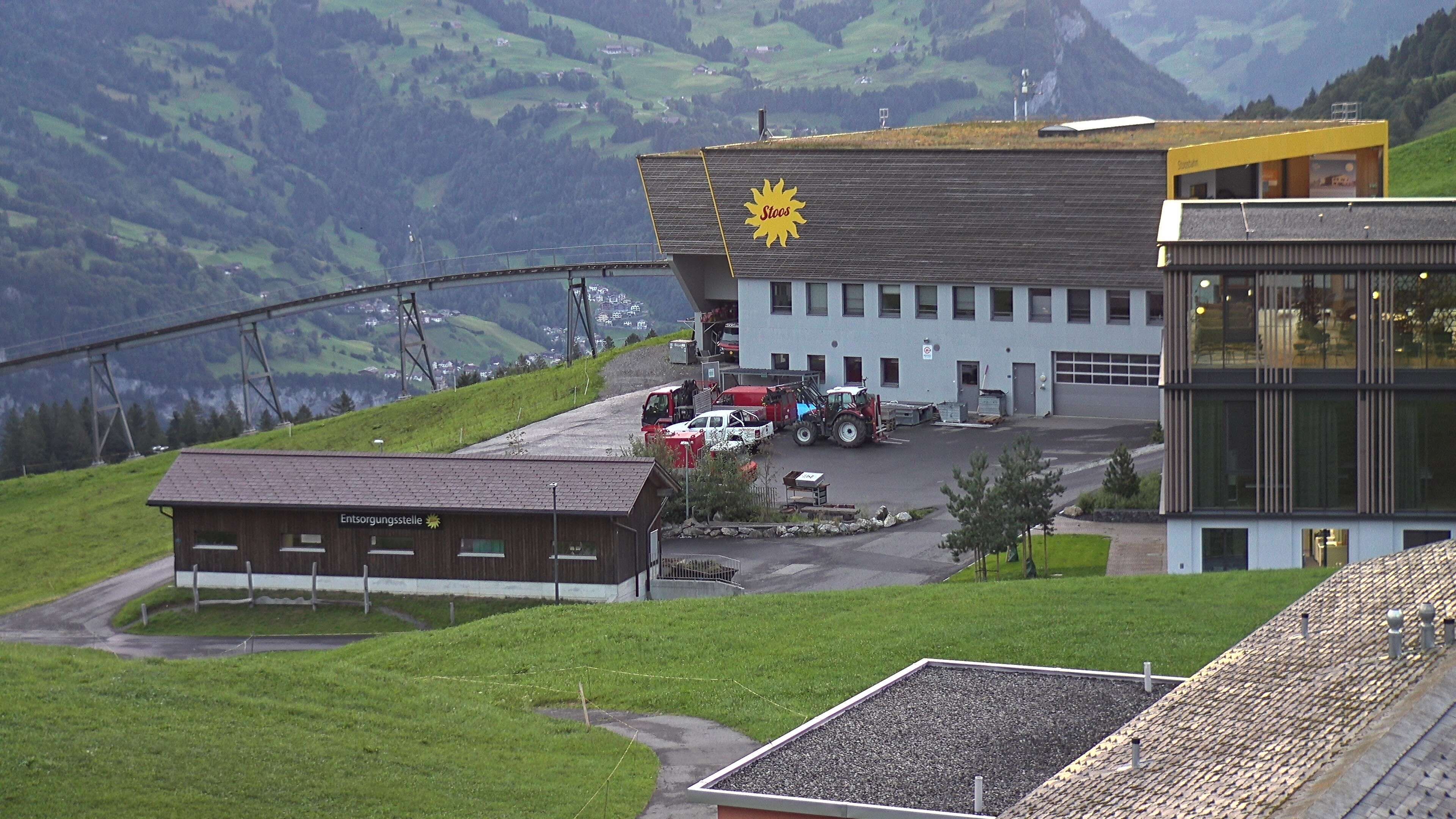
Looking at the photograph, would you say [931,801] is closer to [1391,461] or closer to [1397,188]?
[1391,461]

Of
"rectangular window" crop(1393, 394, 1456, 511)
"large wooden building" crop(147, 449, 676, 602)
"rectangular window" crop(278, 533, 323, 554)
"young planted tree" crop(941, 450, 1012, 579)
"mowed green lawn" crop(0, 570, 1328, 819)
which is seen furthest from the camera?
"rectangular window" crop(278, 533, 323, 554)

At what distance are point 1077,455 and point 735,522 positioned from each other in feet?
41.0

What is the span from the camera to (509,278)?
9400 cm

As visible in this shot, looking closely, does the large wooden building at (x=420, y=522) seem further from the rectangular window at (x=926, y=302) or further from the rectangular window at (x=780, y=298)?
the rectangular window at (x=780, y=298)

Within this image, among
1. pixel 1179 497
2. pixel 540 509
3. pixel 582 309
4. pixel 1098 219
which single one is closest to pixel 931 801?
pixel 1179 497

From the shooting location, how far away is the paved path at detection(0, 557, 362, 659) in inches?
1599

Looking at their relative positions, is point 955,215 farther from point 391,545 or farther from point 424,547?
point 391,545

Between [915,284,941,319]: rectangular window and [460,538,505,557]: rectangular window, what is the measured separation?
925 inches

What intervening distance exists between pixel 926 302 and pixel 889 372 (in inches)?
121

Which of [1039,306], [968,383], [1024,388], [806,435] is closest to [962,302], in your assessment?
[1039,306]

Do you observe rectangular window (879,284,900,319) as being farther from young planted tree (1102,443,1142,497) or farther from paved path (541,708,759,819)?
paved path (541,708,759,819)

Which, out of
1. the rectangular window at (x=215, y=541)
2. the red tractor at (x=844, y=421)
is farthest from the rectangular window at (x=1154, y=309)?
the rectangular window at (x=215, y=541)

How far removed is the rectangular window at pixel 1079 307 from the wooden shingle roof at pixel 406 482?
794 inches

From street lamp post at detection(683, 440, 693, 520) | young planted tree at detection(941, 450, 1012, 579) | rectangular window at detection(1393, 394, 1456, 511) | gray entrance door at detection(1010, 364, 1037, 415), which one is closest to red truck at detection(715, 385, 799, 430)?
gray entrance door at detection(1010, 364, 1037, 415)
